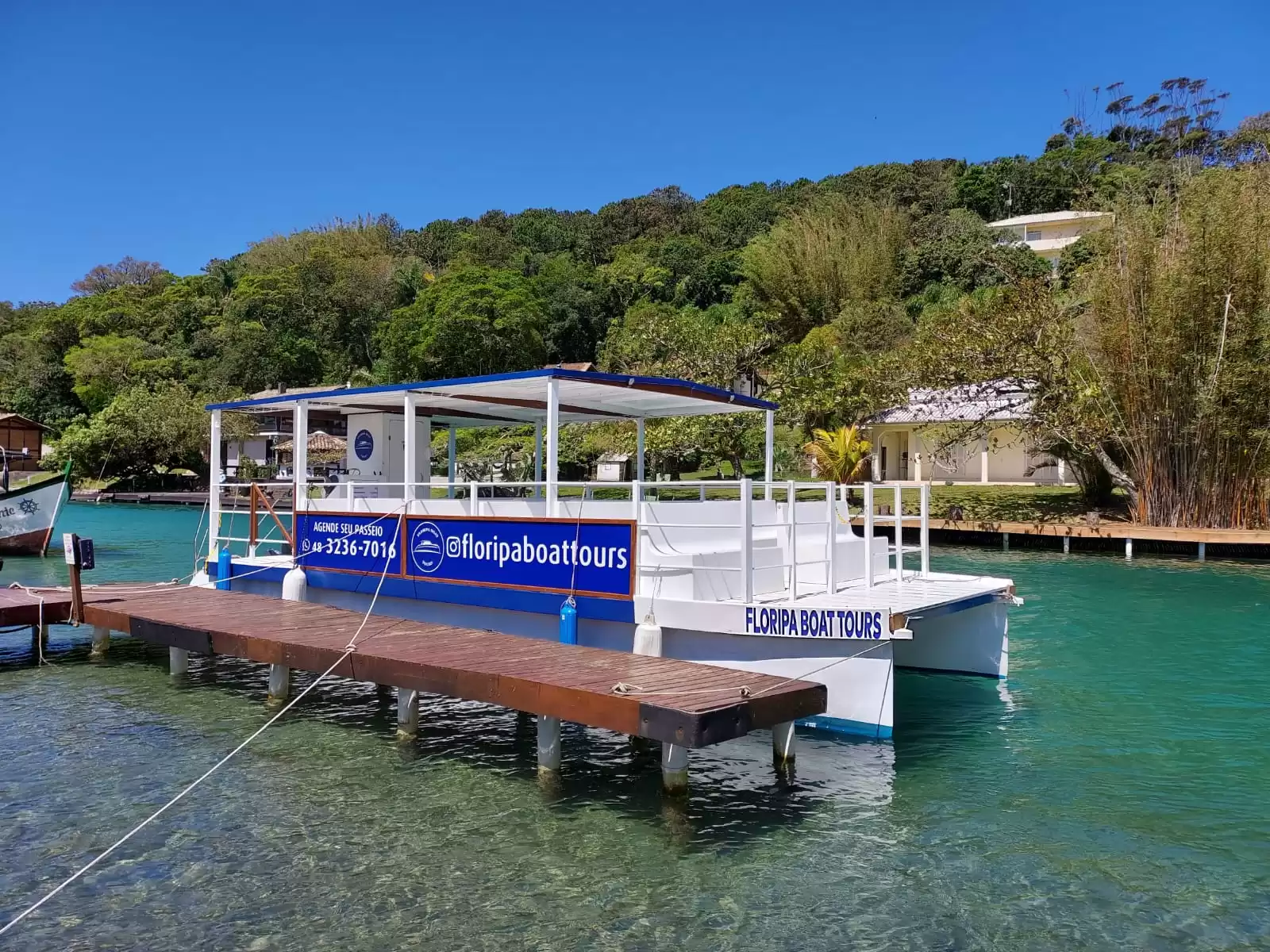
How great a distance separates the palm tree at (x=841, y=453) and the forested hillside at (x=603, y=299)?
2.41 metres

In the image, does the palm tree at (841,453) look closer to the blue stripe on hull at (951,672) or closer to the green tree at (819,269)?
the blue stripe on hull at (951,672)

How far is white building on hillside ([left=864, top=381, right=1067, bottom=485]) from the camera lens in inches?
1367

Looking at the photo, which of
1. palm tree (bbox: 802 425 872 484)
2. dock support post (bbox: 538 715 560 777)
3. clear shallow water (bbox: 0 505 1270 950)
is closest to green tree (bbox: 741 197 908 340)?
palm tree (bbox: 802 425 872 484)

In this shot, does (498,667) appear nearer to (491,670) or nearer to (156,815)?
(491,670)

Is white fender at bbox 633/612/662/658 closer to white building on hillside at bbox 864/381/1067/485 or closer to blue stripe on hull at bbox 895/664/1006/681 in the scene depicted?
blue stripe on hull at bbox 895/664/1006/681

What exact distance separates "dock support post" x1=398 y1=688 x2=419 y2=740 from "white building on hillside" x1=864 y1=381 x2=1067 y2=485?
2564 cm

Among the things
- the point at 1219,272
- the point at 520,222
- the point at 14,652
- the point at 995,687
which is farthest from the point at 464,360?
the point at 995,687

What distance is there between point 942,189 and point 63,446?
215 ft

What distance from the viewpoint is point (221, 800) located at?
7.46 m

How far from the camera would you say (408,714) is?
9.13 metres

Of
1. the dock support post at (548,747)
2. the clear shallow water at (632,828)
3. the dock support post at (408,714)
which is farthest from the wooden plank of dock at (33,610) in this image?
the dock support post at (548,747)

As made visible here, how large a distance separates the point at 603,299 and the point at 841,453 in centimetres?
4300

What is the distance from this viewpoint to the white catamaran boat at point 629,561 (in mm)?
8648

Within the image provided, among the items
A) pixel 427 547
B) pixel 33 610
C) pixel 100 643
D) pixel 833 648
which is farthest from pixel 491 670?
pixel 33 610
